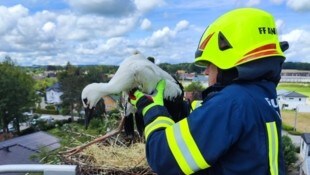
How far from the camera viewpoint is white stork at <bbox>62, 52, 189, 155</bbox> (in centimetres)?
149

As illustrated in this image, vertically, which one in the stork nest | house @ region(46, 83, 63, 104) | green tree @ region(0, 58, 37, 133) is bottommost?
house @ region(46, 83, 63, 104)

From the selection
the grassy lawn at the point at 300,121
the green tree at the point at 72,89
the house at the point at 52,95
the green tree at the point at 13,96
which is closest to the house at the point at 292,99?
the grassy lawn at the point at 300,121

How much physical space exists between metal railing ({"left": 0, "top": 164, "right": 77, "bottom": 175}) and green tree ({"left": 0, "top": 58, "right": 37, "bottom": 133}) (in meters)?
18.2

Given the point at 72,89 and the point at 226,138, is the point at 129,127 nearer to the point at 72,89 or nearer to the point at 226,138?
the point at 226,138

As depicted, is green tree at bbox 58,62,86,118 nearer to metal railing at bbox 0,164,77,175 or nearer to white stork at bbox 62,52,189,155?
white stork at bbox 62,52,189,155

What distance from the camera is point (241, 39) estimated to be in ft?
2.81

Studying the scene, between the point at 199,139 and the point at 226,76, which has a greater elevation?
the point at 226,76

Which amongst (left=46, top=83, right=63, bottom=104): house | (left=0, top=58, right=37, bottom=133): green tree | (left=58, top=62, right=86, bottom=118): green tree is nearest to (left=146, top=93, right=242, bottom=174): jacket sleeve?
(left=58, top=62, right=86, bottom=118): green tree

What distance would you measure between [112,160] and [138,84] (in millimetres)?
577

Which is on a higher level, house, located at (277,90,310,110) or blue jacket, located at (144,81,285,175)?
blue jacket, located at (144,81,285,175)

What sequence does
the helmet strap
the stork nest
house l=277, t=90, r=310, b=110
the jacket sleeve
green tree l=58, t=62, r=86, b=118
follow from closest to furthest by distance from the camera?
the jacket sleeve < the helmet strap < the stork nest < green tree l=58, t=62, r=86, b=118 < house l=277, t=90, r=310, b=110

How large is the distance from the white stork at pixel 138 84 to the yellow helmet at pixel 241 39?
22.5 inches

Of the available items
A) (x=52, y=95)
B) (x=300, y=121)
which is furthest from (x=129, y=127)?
(x=52, y=95)

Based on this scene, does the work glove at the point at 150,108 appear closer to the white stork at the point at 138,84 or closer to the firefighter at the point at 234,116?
the firefighter at the point at 234,116
